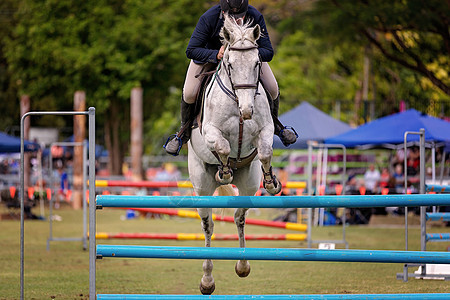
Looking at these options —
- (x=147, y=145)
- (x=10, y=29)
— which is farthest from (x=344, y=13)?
(x=147, y=145)

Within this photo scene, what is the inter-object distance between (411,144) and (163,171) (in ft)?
31.6

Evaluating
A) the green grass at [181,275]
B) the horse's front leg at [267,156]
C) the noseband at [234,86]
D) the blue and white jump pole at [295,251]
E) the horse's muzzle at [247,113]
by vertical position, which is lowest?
the green grass at [181,275]

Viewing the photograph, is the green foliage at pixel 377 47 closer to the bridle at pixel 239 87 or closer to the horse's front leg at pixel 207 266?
the horse's front leg at pixel 207 266

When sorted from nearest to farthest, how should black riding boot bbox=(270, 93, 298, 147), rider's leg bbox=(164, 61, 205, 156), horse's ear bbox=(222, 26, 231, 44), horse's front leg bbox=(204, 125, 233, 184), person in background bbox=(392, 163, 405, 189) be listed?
1. horse's ear bbox=(222, 26, 231, 44)
2. horse's front leg bbox=(204, 125, 233, 184)
3. black riding boot bbox=(270, 93, 298, 147)
4. rider's leg bbox=(164, 61, 205, 156)
5. person in background bbox=(392, 163, 405, 189)

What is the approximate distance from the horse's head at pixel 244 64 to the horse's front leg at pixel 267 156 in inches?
17.9

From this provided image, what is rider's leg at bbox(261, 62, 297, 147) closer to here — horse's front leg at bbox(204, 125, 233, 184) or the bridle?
the bridle

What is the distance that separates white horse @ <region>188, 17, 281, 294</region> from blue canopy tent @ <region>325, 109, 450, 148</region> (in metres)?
10.9

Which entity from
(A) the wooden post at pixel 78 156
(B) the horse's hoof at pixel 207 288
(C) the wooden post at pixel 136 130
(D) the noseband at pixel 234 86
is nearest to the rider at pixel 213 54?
(D) the noseband at pixel 234 86

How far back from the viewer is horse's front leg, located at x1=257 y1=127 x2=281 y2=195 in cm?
671

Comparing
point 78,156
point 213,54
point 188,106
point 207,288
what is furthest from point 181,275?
point 78,156

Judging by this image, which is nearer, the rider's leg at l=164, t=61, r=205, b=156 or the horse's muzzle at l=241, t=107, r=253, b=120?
the horse's muzzle at l=241, t=107, r=253, b=120

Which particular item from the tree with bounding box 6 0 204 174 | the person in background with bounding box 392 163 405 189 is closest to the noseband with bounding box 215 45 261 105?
the person in background with bounding box 392 163 405 189

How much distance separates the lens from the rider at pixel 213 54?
724 centimetres

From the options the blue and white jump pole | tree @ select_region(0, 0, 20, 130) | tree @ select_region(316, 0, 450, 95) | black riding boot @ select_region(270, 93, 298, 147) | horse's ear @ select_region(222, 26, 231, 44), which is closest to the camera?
the blue and white jump pole
